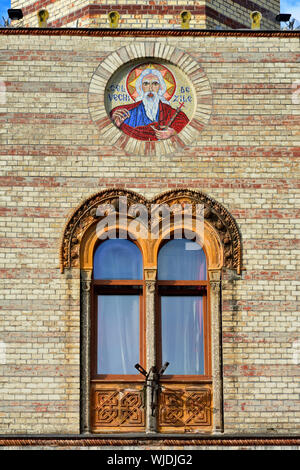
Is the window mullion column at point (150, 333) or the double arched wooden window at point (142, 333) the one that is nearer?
the window mullion column at point (150, 333)

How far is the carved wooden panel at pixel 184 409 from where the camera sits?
20875mm

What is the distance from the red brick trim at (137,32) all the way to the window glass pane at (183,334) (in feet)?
15.5

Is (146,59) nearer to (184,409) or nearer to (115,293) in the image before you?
(115,293)

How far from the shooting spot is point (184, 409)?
825 inches

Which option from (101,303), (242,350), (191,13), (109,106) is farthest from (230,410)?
(191,13)

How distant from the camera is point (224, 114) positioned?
2220 centimetres

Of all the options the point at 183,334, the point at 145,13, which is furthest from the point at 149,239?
the point at 145,13

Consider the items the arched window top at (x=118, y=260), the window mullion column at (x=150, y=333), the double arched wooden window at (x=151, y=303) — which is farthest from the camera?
the arched window top at (x=118, y=260)

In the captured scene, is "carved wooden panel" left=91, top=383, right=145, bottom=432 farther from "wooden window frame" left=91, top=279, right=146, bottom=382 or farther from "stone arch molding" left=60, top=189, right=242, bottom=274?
"stone arch molding" left=60, top=189, right=242, bottom=274

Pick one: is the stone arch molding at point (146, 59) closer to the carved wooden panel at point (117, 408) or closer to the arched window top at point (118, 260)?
the arched window top at point (118, 260)

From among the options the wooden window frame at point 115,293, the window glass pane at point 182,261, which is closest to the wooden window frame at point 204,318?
the window glass pane at point 182,261

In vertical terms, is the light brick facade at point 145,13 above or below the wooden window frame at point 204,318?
above

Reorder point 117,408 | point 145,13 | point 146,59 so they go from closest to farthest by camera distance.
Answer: point 117,408 < point 146,59 < point 145,13

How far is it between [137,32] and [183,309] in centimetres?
501
